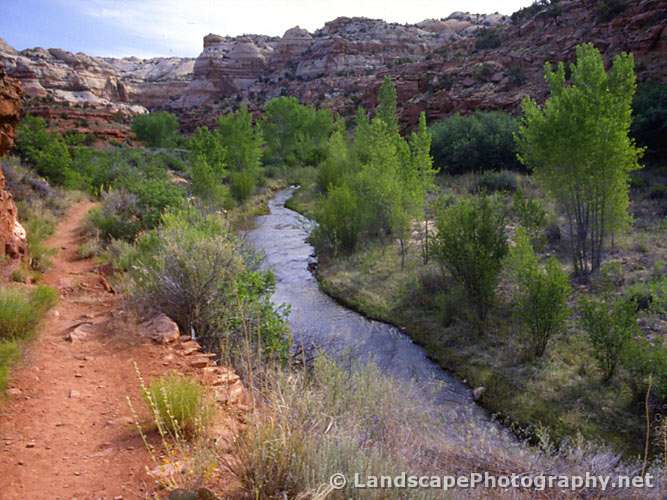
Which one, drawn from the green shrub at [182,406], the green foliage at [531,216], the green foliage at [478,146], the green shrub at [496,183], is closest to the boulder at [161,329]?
the green shrub at [182,406]

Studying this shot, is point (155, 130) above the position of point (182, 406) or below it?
above

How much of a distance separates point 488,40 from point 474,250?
4187 cm

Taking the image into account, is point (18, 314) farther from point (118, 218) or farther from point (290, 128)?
point (290, 128)

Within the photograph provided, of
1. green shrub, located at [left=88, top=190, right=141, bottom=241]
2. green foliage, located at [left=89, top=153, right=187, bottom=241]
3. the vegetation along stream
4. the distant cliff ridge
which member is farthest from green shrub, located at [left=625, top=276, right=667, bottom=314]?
the distant cliff ridge

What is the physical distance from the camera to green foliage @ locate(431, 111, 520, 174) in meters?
23.6

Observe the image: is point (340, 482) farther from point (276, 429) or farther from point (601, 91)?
point (601, 91)

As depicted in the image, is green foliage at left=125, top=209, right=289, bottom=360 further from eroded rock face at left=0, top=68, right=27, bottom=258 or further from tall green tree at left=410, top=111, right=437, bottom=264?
tall green tree at left=410, top=111, right=437, bottom=264

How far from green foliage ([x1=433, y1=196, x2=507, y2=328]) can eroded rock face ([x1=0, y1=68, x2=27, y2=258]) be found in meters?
8.17

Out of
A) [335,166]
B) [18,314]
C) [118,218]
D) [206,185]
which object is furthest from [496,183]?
[18,314]

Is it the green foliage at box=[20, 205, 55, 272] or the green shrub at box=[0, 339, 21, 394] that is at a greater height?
the green foliage at box=[20, 205, 55, 272]

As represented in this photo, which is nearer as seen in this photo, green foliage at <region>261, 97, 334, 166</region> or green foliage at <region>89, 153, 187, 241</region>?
green foliage at <region>89, 153, 187, 241</region>

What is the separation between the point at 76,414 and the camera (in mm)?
4254

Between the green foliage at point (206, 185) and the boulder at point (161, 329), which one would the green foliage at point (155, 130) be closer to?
the green foliage at point (206, 185)

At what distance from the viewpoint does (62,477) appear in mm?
3410
